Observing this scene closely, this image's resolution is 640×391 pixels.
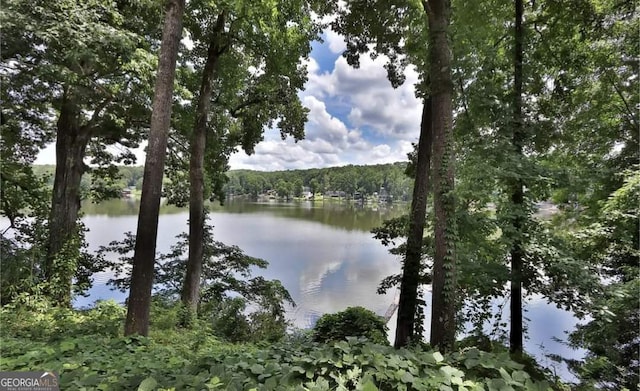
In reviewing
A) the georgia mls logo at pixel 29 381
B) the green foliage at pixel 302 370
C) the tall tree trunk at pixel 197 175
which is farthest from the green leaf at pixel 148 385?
the tall tree trunk at pixel 197 175

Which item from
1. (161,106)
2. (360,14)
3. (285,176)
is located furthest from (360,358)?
(285,176)

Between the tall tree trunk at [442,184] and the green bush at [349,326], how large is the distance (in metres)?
2.62

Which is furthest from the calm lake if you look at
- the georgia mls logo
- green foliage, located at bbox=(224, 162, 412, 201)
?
green foliage, located at bbox=(224, 162, 412, 201)

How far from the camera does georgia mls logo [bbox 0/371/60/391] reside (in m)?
1.91

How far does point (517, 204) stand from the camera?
15.1 feet

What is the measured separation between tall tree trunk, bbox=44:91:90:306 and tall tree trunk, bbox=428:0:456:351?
253 inches

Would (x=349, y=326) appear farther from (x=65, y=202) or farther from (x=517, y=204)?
(x=65, y=202)

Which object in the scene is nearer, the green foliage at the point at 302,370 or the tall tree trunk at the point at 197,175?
the green foliage at the point at 302,370

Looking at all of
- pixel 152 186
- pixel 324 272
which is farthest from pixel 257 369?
pixel 324 272

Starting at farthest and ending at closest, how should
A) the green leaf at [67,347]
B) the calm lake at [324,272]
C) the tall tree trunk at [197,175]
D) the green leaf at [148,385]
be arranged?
the calm lake at [324,272]
the tall tree trunk at [197,175]
the green leaf at [67,347]
the green leaf at [148,385]

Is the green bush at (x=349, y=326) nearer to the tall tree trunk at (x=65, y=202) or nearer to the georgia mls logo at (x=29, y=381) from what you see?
the tall tree trunk at (x=65, y=202)

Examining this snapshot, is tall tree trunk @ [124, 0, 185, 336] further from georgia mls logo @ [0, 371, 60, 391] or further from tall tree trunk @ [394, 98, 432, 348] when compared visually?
tall tree trunk @ [394, 98, 432, 348]

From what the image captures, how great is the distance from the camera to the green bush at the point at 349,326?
6.53 m

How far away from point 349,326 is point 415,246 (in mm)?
2255
